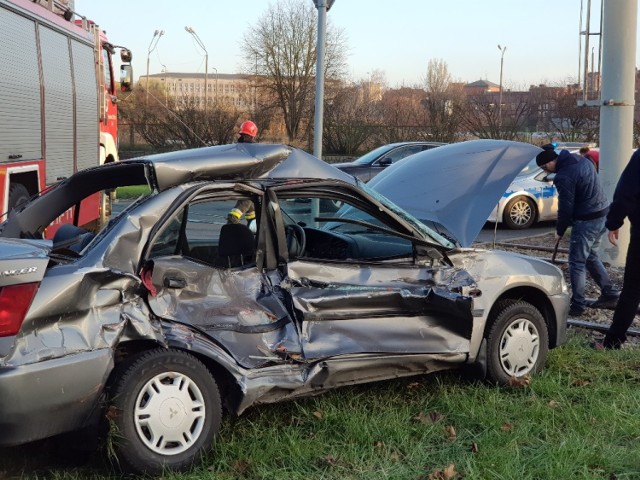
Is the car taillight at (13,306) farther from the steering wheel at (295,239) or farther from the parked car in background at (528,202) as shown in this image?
the parked car in background at (528,202)

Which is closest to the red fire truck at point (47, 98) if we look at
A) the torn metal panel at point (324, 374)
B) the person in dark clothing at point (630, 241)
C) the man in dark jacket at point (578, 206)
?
the torn metal panel at point (324, 374)

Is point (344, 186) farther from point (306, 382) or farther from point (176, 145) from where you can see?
point (176, 145)

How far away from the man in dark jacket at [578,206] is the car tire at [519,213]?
6916 mm

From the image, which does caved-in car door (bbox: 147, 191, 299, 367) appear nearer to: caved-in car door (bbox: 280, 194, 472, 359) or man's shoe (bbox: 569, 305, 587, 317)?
caved-in car door (bbox: 280, 194, 472, 359)

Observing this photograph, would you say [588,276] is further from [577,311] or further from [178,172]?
[178,172]

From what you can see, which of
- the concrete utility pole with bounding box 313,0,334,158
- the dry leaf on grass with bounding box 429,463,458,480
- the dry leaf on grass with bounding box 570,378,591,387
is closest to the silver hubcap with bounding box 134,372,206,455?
the dry leaf on grass with bounding box 429,463,458,480

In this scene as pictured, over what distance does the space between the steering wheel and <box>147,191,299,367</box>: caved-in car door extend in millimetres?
304

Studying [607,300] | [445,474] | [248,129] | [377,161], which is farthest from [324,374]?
[377,161]

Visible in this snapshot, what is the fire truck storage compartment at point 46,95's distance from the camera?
8570 mm

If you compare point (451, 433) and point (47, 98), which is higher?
point (47, 98)

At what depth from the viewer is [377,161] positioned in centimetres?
1733

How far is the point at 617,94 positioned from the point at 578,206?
3066 mm

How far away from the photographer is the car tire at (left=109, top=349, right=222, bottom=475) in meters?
3.82

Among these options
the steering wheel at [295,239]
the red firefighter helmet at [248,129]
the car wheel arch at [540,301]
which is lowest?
the car wheel arch at [540,301]
